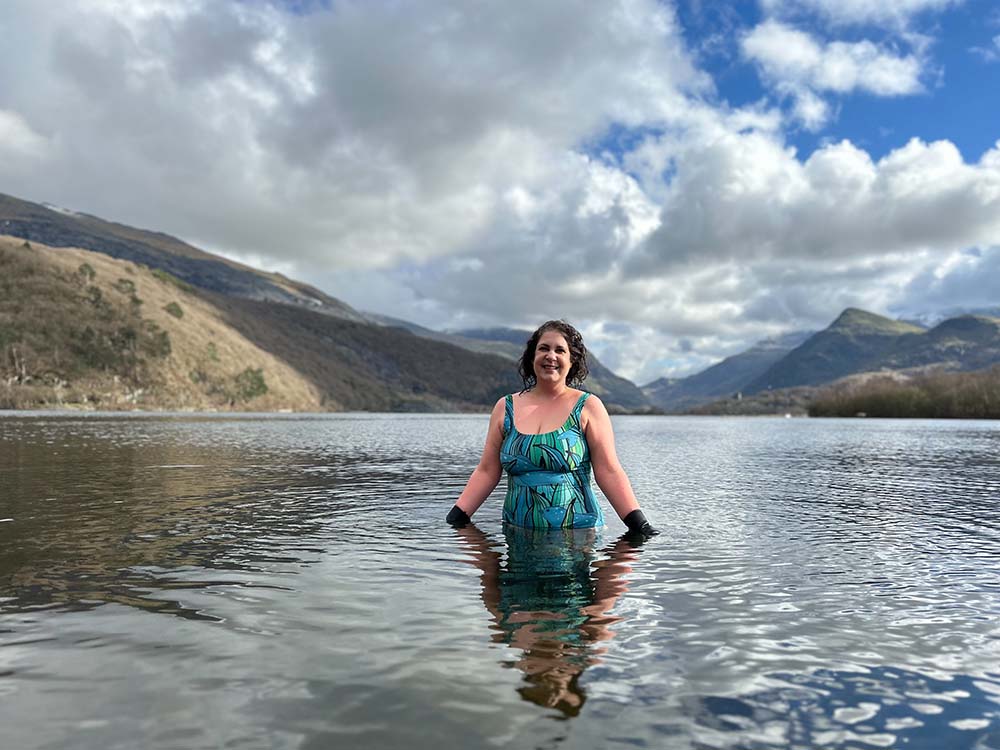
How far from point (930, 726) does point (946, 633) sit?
2.92 m

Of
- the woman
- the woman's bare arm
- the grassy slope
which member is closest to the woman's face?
the woman

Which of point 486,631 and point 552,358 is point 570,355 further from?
point 486,631

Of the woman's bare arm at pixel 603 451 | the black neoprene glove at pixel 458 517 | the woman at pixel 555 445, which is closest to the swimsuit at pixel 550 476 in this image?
the woman at pixel 555 445

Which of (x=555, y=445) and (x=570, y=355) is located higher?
(x=570, y=355)

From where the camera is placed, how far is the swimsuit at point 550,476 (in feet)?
38.7

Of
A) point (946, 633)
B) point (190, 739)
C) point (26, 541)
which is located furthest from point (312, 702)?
point (26, 541)

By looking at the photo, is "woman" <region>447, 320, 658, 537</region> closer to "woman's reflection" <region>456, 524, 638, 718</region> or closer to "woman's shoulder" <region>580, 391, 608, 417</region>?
"woman's shoulder" <region>580, 391, 608, 417</region>

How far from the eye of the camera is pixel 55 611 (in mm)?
8227

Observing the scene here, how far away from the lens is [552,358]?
11.7 m

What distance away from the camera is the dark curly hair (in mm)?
12172

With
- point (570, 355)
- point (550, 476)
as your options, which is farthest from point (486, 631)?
point (570, 355)

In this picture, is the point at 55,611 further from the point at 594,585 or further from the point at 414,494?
the point at 414,494

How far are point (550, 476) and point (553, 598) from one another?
3405mm

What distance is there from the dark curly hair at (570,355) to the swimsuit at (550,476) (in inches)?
25.5
